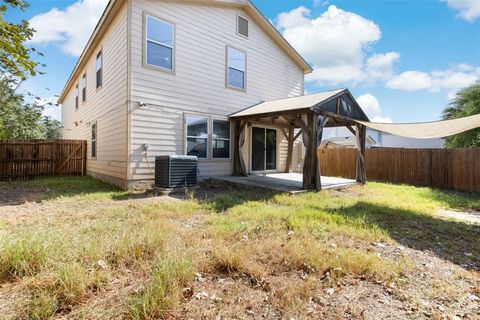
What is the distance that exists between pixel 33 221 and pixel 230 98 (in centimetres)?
743

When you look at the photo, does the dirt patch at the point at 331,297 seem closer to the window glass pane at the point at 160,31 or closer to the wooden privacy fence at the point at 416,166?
the window glass pane at the point at 160,31

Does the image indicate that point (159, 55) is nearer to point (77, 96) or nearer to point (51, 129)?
point (77, 96)

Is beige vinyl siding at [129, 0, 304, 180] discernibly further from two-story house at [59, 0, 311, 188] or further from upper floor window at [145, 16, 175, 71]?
upper floor window at [145, 16, 175, 71]

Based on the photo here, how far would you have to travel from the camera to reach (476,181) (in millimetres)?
9273

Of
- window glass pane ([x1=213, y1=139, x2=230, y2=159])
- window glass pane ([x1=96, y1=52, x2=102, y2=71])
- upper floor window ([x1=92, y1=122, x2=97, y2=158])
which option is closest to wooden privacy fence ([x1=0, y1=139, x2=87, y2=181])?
upper floor window ([x1=92, y1=122, x2=97, y2=158])

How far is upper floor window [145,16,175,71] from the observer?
7879 millimetres

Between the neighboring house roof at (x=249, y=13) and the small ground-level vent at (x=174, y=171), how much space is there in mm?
5098

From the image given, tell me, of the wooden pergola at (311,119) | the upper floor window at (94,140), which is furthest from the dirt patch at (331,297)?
the upper floor window at (94,140)

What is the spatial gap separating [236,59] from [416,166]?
29.5 ft

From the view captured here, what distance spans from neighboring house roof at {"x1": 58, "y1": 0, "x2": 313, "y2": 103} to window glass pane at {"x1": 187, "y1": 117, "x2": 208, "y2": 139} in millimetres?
3960

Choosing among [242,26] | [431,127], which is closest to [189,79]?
[242,26]

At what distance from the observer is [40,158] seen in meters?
11.5

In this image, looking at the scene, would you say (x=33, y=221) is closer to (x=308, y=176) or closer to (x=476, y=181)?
(x=308, y=176)

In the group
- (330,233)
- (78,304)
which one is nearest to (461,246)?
(330,233)
